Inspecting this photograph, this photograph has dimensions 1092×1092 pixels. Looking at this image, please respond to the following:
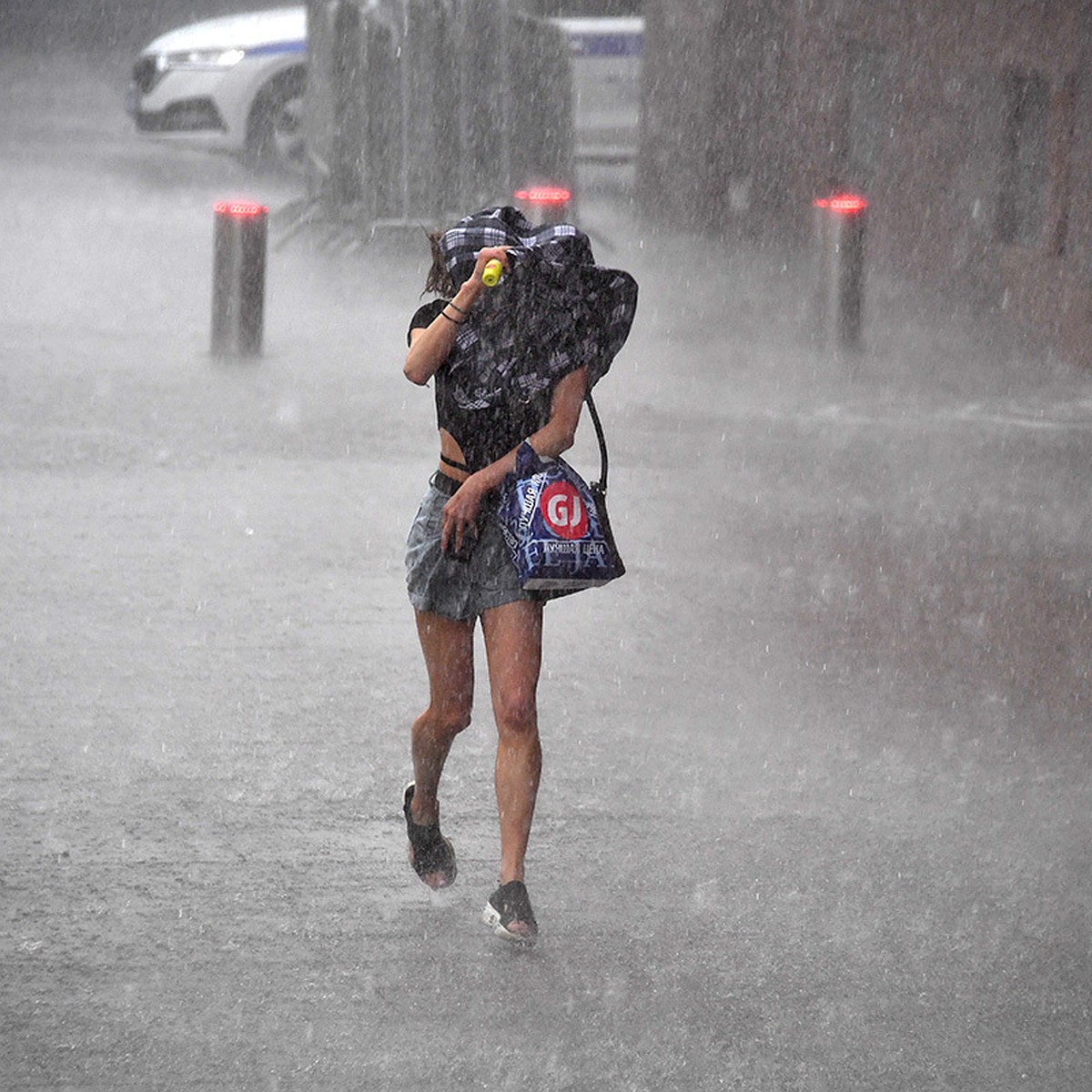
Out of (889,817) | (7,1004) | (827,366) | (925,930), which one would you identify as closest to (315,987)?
(7,1004)

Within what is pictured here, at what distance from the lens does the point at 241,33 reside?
22.0 metres

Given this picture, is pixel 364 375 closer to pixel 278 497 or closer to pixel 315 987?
pixel 278 497

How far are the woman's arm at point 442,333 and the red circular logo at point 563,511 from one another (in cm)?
41

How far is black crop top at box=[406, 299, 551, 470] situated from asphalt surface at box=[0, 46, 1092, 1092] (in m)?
1.12

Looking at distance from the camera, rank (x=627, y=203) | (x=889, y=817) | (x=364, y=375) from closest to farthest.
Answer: (x=889, y=817)
(x=364, y=375)
(x=627, y=203)

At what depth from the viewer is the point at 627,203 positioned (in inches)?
852

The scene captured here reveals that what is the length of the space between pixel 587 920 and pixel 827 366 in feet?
27.9

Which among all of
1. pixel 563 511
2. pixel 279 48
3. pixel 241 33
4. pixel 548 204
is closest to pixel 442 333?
pixel 563 511

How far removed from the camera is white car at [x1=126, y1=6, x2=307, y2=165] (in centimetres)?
2153

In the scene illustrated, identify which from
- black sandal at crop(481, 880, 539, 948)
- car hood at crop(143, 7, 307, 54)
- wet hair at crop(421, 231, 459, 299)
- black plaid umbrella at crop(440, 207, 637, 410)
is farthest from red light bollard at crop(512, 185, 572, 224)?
black sandal at crop(481, 880, 539, 948)

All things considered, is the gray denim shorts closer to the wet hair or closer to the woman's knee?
the woman's knee

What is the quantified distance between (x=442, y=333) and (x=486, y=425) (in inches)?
10.0

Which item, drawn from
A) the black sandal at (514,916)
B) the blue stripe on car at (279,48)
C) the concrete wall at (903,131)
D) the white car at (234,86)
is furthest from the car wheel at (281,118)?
the black sandal at (514,916)

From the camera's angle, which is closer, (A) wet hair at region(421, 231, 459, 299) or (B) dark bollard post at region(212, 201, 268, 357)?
(A) wet hair at region(421, 231, 459, 299)
